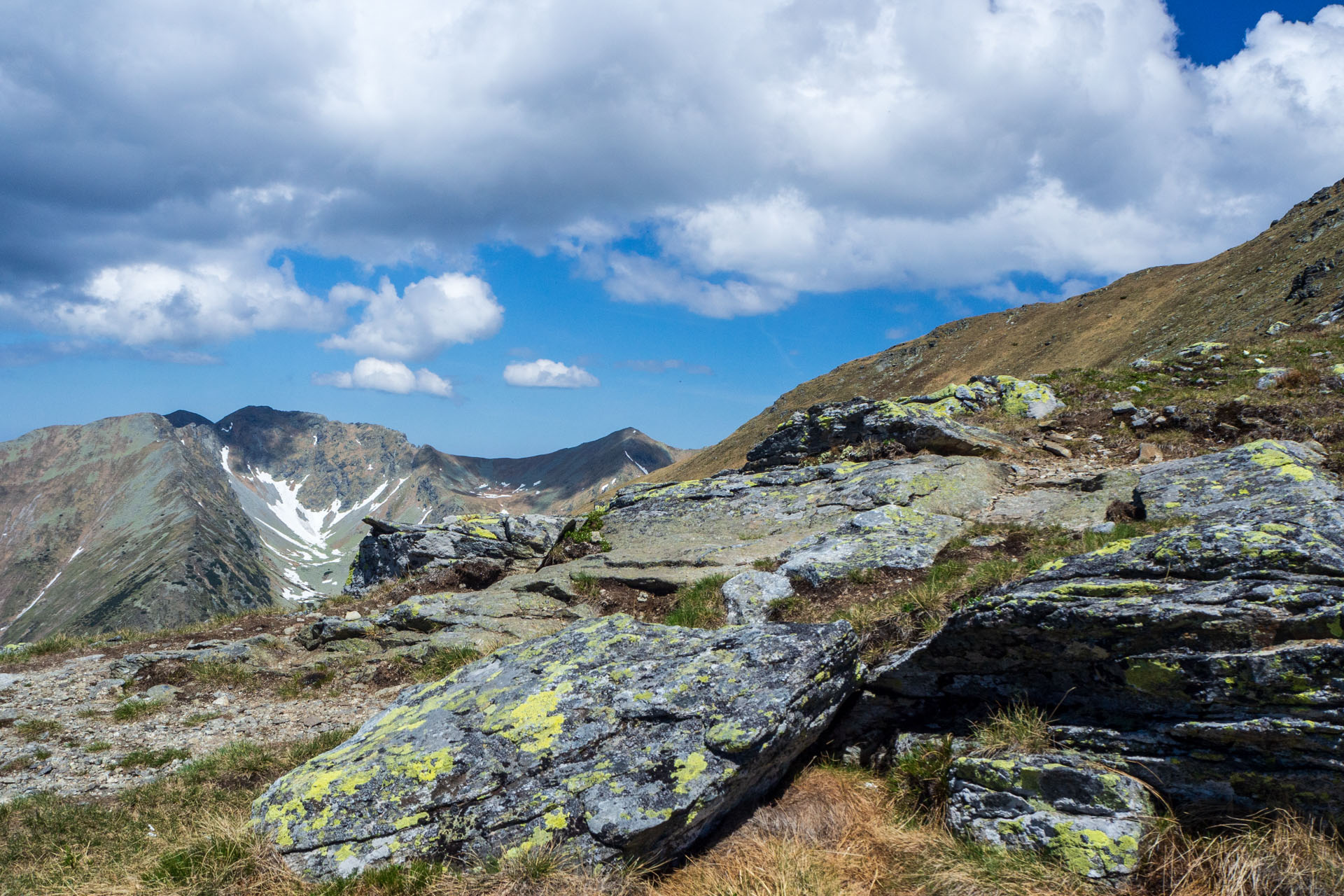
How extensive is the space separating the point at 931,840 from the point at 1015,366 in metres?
104

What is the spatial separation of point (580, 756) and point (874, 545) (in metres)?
7.75

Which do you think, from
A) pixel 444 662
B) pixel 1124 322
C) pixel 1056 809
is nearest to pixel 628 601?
pixel 444 662

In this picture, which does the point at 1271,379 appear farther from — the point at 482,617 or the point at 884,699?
the point at 482,617

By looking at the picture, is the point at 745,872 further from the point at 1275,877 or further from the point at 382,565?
the point at 382,565

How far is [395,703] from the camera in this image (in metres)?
9.06

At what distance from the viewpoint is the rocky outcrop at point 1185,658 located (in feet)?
18.2

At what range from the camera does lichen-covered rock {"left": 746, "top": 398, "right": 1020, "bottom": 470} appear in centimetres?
1927

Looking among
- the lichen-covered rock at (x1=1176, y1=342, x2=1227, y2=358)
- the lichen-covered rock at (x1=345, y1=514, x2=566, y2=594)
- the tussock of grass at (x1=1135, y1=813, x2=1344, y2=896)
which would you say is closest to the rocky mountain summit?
the tussock of grass at (x1=1135, y1=813, x2=1344, y2=896)

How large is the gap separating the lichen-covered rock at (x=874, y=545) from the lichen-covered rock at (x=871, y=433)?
557 cm

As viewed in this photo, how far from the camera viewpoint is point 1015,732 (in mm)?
6816

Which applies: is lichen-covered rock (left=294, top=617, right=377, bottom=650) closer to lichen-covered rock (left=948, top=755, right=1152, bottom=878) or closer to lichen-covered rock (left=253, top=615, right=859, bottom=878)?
lichen-covered rock (left=253, top=615, right=859, bottom=878)

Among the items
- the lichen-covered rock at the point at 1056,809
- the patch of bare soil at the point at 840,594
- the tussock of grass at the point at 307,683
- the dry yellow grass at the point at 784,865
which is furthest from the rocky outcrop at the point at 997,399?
the tussock of grass at the point at 307,683

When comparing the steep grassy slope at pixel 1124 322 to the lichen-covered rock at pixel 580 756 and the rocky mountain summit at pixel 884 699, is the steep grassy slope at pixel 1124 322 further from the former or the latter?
the lichen-covered rock at pixel 580 756

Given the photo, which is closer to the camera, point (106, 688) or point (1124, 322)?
point (106, 688)
